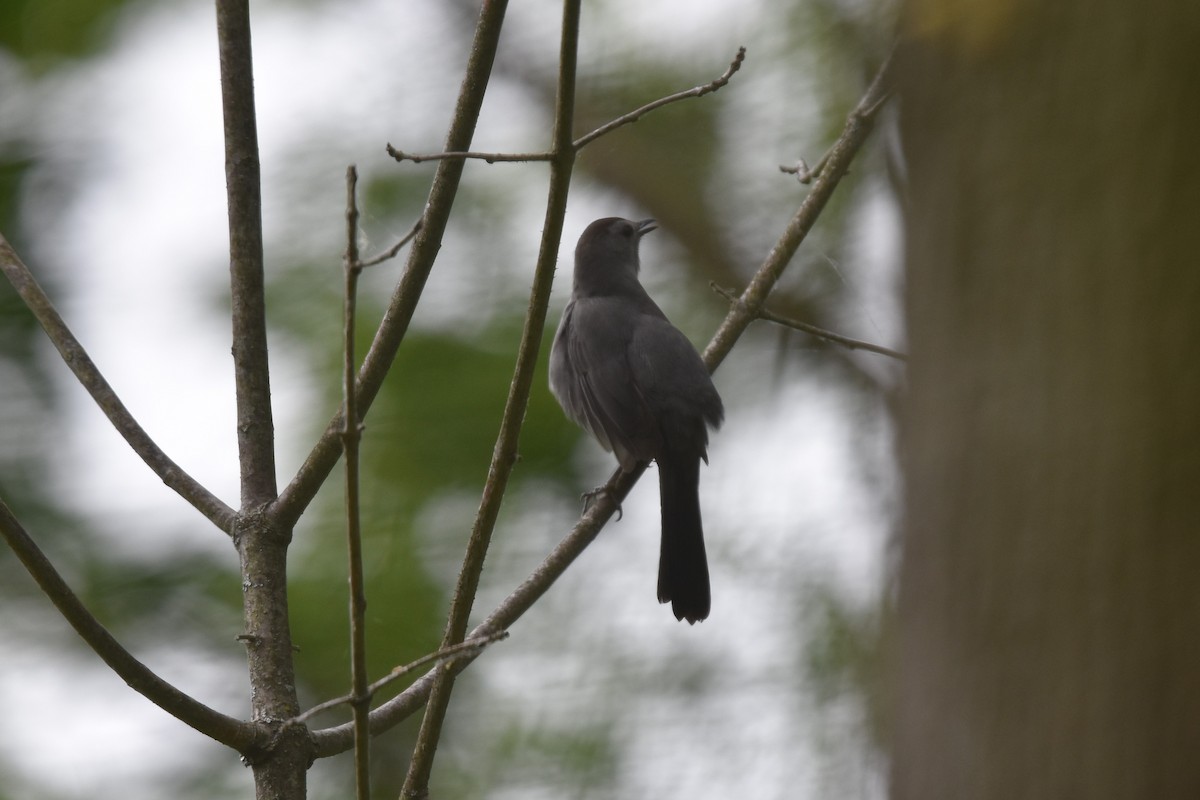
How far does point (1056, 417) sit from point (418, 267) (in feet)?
4.57

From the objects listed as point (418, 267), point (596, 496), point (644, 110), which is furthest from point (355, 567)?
point (596, 496)

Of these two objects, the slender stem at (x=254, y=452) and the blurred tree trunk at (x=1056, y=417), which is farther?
the slender stem at (x=254, y=452)

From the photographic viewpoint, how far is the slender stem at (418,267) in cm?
220

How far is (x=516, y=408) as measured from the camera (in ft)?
7.13

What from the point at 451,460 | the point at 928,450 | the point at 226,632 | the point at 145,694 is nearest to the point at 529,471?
the point at 451,460

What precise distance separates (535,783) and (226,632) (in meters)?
0.99

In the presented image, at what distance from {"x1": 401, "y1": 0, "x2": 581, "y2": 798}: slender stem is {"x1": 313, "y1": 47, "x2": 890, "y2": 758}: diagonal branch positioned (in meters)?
0.06

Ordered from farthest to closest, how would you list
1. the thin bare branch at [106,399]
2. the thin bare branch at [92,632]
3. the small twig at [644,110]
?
the thin bare branch at [106,399], the small twig at [644,110], the thin bare branch at [92,632]

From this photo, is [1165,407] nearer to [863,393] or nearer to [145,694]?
[145,694]

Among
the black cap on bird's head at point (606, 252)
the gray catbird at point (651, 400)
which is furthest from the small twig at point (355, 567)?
the black cap on bird's head at point (606, 252)

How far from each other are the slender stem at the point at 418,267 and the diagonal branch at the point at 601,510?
413 millimetres

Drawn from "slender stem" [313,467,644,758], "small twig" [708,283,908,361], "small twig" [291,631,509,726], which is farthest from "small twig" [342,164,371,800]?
"small twig" [708,283,908,361]

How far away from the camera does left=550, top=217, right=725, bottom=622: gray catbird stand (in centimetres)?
361

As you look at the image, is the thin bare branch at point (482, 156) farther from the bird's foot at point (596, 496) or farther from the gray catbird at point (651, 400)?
the gray catbird at point (651, 400)
